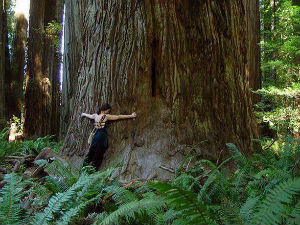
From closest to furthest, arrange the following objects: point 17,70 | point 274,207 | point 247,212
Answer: point 274,207
point 247,212
point 17,70

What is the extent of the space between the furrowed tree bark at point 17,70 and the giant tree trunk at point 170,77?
12.2 metres

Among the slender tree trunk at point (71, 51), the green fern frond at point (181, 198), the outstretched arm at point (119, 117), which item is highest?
the slender tree trunk at point (71, 51)

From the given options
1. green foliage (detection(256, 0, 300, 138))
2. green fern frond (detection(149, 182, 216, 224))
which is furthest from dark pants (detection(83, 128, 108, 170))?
green foliage (detection(256, 0, 300, 138))

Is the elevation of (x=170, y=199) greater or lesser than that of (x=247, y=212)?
greater

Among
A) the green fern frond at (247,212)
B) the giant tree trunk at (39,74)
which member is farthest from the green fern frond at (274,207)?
the giant tree trunk at (39,74)

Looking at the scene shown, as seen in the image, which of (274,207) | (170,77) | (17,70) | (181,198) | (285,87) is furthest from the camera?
(17,70)

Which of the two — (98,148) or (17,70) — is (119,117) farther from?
(17,70)

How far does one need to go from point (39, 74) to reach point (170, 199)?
39.7ft

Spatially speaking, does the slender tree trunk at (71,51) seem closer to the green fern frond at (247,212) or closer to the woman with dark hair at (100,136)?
the woman with dark hair at (100,136)

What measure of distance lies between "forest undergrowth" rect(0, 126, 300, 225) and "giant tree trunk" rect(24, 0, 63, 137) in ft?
27.6

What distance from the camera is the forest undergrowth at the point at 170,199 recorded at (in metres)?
1.33

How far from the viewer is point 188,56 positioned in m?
3.91

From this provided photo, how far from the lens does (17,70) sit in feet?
50.3

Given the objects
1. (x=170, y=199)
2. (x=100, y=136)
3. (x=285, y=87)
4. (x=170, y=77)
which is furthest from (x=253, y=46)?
(x=170, y=199)
